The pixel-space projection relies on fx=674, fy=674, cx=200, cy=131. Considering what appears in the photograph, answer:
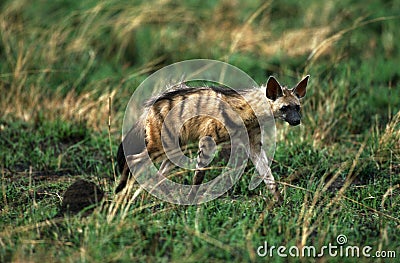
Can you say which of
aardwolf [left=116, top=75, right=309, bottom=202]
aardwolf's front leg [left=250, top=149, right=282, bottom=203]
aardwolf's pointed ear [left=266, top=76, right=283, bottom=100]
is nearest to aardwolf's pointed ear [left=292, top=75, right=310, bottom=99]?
aardwolf [left=116, top=75, right=309, bottom=202]

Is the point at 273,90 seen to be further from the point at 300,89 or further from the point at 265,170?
the point at 265,170

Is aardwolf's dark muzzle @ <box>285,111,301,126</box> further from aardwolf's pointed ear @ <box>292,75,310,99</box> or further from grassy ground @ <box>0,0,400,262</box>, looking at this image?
grassy ground @ <box>0,0,400,262</box>

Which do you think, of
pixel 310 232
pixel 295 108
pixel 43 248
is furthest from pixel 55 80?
pixel 310 232

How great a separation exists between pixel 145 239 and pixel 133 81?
3625mm

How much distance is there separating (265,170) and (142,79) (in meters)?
2.93

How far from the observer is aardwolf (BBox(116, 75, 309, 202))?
509 cm

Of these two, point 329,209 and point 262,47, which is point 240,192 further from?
point 262,47

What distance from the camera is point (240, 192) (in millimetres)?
5293

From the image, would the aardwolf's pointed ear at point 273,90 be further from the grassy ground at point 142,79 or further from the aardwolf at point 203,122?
the grassy ground at point 142,79

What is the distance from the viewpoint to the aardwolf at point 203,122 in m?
5.09

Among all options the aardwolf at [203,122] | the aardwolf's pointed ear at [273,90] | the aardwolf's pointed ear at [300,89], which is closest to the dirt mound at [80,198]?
the aardwolf at [203,122]

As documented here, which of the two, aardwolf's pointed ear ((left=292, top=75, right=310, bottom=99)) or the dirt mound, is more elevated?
aardwolf's pointed ear ((left=292, top=75, right=310, bottom=99))

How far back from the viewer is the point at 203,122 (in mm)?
5184

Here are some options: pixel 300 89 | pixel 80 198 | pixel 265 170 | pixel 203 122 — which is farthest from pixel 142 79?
pixel 80 198
